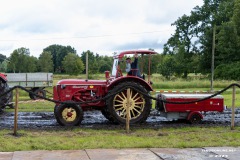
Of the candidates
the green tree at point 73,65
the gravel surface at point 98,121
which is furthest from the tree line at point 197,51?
the gravel surface at point 98,121

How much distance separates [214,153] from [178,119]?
4.92m

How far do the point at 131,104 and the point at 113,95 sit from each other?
740 millimetres

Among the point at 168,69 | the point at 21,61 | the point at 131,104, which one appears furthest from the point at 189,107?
the point at 168,69

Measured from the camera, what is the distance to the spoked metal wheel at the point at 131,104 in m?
11.9

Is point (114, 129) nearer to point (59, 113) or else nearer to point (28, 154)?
point (59, 113)

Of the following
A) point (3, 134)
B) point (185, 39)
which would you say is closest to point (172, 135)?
point (3, 134)

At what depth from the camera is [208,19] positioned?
219 feet

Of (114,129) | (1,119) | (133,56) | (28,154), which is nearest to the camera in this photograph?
(28,154)

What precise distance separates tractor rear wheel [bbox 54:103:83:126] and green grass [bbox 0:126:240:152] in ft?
2.53

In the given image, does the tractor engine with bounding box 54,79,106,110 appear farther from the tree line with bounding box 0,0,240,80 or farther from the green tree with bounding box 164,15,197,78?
the green tree with bounding box 164,15,197,78

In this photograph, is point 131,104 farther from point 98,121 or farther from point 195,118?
point 195,118

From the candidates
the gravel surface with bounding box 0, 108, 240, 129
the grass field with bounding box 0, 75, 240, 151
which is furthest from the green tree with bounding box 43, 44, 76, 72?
the grass field with bounding box 0, 75, 240, 151

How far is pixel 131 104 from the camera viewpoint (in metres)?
12.0

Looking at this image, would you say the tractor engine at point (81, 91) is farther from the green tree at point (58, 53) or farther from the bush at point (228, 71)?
the green tree at point (58, 53)
